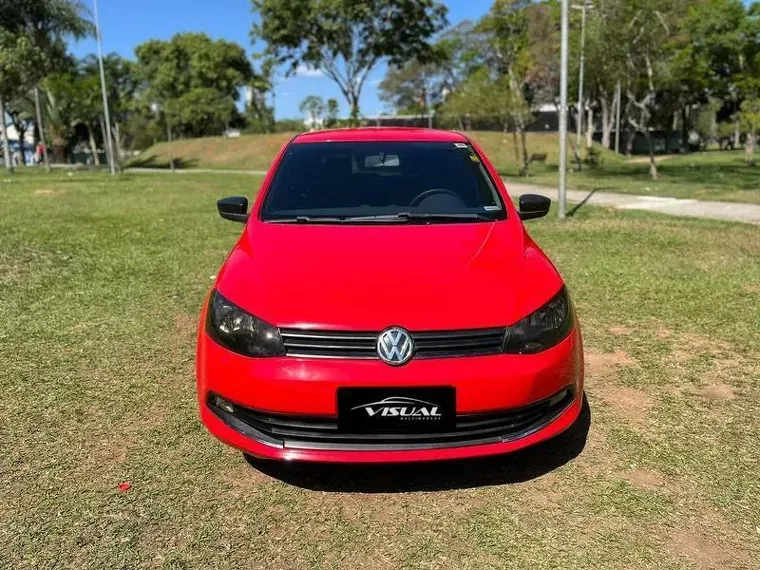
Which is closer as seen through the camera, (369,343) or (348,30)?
(369,343)

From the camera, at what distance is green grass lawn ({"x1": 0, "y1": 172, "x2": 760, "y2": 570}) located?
2439mm

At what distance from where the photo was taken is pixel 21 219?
11.0 metres

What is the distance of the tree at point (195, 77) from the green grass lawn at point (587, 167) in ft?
13.6

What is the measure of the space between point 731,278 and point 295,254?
5.34 meters

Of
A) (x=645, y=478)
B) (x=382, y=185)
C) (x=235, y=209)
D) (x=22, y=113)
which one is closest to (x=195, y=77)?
(x=22, y=113)

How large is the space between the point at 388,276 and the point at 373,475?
92cm

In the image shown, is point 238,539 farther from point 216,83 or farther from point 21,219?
point 216,83

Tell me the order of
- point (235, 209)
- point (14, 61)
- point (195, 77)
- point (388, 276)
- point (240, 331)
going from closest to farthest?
point (240, 331), point (388, 276), point (235, 209), point (14, 61), point (195, 77)

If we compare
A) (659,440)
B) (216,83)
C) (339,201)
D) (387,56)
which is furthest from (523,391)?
(216,83)

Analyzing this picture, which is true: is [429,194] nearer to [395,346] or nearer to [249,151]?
[395,346]

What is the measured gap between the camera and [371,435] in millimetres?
2533

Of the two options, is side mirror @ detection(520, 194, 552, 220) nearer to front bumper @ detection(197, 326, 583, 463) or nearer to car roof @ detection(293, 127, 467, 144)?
car roof @ detection(293, 127, 467, 144)

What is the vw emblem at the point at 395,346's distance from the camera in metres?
2.46

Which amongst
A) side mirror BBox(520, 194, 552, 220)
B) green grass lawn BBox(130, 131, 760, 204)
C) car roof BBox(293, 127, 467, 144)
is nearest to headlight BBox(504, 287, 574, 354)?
side mirror BBox(520, 194, 552, 220)
